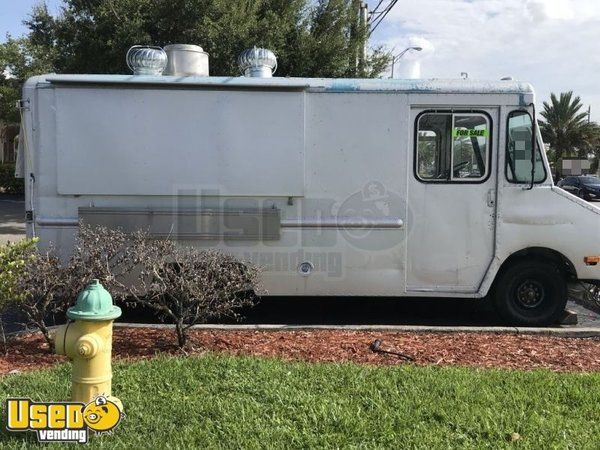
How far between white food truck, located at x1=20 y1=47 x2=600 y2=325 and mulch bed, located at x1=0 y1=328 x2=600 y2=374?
2.72ft


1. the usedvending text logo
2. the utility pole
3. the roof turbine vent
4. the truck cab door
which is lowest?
the usedvending text logo

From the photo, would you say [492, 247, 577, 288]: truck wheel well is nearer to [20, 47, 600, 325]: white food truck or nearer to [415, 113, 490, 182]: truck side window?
[20, 47, 600, 325]: white food truck

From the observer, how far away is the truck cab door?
6434 mm

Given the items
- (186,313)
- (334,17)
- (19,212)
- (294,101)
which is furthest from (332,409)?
(19,212)

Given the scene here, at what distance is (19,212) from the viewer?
19875 mm

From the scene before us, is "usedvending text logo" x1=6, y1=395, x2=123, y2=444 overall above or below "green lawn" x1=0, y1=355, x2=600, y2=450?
above

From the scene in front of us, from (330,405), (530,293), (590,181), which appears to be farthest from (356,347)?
(590,181)

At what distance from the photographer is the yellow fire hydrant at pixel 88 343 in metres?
3.56

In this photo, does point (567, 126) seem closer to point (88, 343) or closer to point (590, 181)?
point (590, 181)

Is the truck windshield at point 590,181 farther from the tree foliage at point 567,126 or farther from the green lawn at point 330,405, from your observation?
the green lawn at point 330,405

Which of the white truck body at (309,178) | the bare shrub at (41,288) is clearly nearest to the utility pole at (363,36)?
the white truck body at (309,178)

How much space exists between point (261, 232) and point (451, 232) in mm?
2078

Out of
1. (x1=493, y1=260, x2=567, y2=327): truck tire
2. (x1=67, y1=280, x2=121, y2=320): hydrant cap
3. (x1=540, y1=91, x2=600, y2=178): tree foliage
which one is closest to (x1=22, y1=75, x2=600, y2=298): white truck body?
(x1=493, y1=260, x2=567, y2=327): truck tire

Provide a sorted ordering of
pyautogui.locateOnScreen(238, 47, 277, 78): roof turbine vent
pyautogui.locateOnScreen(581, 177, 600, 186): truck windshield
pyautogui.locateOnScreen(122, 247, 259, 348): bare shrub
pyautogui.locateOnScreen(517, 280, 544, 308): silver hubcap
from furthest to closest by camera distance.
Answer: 1. pyautogui.locateOnScreen(581, 177, 600, 186): truck windshield
2. pyautogui.locateOnScreen(238, 47, 277, 78): roof turbine vent
3. pyautogui.locateOnScreen(517, 280, 544, 308): silver hubcap
4. pyautogui.locateOnScreen(122, 247, 259, 348): bare shrub
